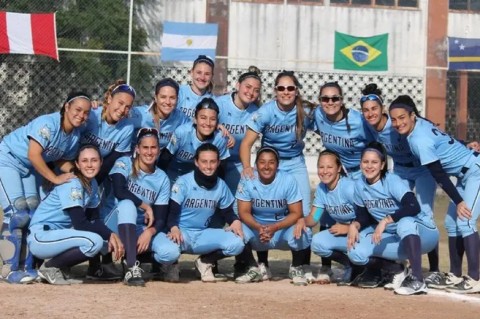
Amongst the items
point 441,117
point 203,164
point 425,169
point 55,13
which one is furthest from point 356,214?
point 441,117

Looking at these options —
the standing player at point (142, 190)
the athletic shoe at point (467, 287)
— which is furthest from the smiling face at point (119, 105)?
the athletic shoe at point (467, 287)

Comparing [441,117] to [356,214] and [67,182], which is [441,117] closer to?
[356,214]

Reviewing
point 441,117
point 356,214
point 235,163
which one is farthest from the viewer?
point 441,117

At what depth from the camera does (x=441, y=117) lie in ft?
67.4

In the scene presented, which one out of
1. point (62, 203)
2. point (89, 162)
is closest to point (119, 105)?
point (89, 162)

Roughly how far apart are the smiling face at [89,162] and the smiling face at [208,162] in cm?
90

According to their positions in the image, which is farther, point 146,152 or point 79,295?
point 146,152

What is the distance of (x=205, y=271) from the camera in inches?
340

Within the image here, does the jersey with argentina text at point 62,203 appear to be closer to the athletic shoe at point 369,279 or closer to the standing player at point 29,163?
the standing player at point 29,163

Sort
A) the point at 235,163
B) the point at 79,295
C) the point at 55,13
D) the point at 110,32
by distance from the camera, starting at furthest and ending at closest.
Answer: the point at 110,32 < the point at 55,13 < the point at 235,163 < the point at 79,295

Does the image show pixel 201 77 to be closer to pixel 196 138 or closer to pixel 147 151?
pixel 196 138

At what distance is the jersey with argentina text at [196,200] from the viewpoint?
8672mm

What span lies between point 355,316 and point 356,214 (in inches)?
69.1

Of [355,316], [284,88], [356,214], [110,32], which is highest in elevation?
[110,32]
